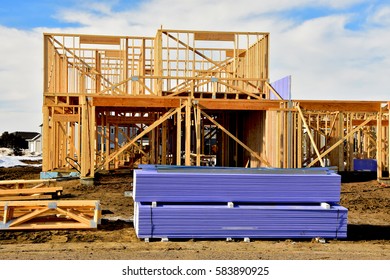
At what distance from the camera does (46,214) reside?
10.3 meters

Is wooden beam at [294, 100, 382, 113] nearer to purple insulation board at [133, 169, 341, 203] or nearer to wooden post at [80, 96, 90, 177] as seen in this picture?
wooden post at [80, 96, 90, 177]

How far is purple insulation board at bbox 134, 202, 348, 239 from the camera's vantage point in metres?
8.92

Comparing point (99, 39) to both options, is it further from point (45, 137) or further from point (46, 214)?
point (46, 214)

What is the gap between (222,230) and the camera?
356 inches

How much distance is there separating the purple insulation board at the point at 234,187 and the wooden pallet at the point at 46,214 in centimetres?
148

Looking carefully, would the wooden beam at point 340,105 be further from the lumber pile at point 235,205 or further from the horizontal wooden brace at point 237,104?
the lumber pile at point 235,205

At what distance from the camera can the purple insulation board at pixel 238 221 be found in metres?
8.92

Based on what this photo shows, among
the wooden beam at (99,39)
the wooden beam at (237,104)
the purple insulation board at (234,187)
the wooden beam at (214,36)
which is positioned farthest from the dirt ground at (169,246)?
the wooden beam at (99,39)

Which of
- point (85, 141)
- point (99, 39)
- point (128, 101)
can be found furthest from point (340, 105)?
point (99, 39)

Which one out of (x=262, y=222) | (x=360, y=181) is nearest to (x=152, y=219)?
(x=262, y=222)

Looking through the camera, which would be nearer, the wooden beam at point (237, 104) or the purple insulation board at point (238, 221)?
the purple insulation board at point (238, 221)

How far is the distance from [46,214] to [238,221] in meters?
4.11

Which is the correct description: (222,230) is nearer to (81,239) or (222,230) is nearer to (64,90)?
(81,239)

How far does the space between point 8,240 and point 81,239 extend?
1335 mm
